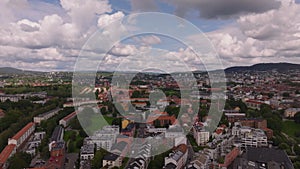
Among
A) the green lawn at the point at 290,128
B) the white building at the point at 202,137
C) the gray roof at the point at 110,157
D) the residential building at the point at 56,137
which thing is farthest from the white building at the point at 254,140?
the residential building at the point at 56,137

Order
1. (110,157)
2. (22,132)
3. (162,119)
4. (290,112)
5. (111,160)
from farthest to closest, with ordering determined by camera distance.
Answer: (290,112) → (162,119) → (22,132) → (110,157) → (111,160)

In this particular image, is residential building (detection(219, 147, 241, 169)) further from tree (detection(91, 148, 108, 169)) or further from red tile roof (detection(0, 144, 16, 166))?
red tile roof (detection(0, 144, 16, 166))

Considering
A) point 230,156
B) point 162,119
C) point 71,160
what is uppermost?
point 162,119

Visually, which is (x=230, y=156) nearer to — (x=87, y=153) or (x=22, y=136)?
(x=87, y=153)

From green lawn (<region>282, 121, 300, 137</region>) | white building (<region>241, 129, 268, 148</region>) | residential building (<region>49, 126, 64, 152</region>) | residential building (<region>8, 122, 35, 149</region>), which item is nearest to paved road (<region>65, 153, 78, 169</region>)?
residential building (<region>49, 126, 64, 152</region>)

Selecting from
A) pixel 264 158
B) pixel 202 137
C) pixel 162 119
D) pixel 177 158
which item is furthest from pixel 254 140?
pixel 162 119

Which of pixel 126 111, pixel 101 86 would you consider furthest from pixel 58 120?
pixel 101 86

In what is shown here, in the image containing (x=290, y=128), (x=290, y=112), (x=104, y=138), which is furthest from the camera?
(x=290, y=112)
